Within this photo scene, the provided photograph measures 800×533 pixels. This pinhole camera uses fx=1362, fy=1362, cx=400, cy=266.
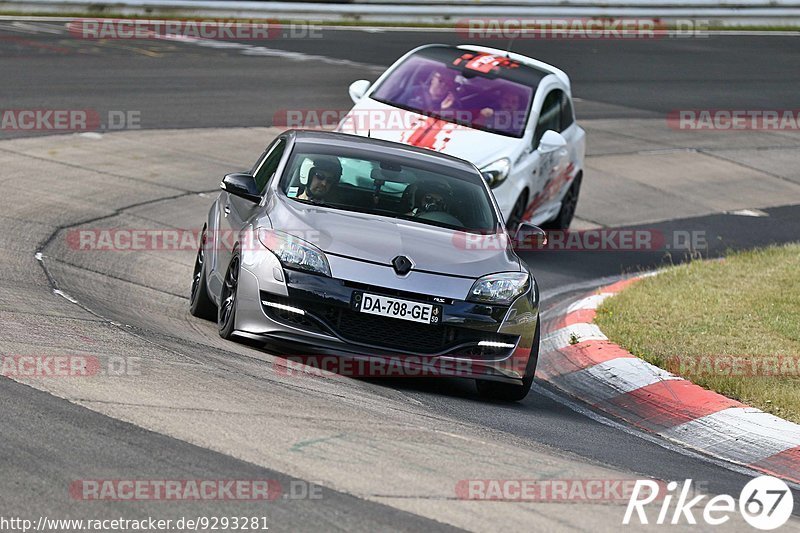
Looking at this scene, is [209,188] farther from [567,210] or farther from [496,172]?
[567,210]

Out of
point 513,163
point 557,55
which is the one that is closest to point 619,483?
point 513,163

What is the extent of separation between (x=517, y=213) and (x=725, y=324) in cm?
312

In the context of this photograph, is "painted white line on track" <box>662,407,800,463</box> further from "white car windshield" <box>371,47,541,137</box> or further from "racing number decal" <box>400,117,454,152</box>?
"white car windshield" <box>371,47,541,137</box>

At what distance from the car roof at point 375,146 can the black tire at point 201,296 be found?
1034 millimetres

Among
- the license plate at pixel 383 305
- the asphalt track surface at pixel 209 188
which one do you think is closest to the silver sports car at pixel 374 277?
the license plate at pixel 383 305

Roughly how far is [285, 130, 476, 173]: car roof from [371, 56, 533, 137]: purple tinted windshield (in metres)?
3.48

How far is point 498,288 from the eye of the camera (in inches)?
320

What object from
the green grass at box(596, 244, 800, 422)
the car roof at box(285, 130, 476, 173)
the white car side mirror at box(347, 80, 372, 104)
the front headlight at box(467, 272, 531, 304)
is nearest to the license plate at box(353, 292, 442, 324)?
the front headlight at box(467, 272, 531, 304)

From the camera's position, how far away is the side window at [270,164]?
924cm

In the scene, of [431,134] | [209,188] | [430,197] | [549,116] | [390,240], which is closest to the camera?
[390,240]

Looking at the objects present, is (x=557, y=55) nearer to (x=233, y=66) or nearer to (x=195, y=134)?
(x=233, y=66)

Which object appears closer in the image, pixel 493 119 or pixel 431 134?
pixel 431 134

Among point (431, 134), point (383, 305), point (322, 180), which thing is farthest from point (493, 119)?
point (383, 305)

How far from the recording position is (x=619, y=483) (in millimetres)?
6129
